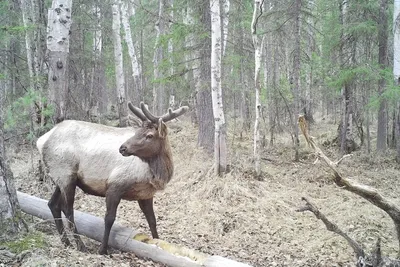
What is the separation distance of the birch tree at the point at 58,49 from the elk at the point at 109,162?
5.87 ft

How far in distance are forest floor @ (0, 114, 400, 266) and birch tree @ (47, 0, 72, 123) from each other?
7.35ft

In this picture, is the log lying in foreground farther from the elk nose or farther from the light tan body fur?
the elk nose

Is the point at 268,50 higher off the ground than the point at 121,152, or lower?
higher

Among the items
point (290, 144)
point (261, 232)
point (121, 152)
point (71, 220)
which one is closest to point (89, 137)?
point (121, 152)

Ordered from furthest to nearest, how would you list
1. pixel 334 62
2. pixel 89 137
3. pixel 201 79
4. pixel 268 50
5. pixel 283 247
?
pixel 268 50
pixel 334 62
pixel 201 79
pixel 283 247
pixel 89 137

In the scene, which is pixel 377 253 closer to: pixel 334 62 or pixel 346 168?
pixel 346 168

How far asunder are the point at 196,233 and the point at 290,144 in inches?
356

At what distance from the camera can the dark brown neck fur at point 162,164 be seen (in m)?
5.84

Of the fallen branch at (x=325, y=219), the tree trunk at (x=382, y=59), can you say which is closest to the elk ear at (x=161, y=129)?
the fallen branch at (x=325, y=219)

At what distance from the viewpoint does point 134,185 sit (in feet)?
18.9

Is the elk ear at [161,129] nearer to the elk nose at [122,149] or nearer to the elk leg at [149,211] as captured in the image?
the elk nose at [122,149]

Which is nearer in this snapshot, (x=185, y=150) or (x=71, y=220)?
(x=71, y=220)

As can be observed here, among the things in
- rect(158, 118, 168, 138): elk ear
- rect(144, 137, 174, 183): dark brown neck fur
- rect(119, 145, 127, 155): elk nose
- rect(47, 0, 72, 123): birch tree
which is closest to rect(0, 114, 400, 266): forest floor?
rect(144, 137, 174, 183): dark brown neck fur

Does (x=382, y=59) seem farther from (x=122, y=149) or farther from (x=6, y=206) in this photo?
(x=6, y=206)
